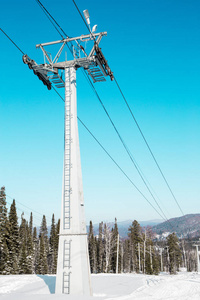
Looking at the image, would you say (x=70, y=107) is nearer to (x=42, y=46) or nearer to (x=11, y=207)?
(x=42, y=46)

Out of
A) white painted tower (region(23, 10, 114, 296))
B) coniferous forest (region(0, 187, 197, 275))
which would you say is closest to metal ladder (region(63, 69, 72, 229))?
white painted tower (region(23, 10, 114, 296))

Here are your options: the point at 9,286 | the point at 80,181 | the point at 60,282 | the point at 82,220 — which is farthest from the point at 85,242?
the point at 9,286

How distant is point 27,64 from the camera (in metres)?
13.7

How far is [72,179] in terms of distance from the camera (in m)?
12.4

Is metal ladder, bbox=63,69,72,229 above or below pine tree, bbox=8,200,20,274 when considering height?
above

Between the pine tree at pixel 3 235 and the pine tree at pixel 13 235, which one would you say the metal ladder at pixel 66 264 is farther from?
the pine tree at pixel 13 235

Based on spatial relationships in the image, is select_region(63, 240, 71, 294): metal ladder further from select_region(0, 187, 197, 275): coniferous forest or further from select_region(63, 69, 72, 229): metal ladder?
select_region(0, 187, 197, 275): coniferous forest

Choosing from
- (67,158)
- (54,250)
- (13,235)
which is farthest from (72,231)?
(54,250)

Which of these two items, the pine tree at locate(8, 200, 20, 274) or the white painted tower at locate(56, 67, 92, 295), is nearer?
the white painted tower at locate(56, 67, 92, 295)

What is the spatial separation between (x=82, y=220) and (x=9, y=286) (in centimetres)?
700

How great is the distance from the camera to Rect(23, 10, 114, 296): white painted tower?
11.4 m

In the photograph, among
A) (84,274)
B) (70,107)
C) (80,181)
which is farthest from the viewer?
(70,107)

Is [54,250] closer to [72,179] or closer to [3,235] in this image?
[3,235]

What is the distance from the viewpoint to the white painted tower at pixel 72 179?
11.4 m
